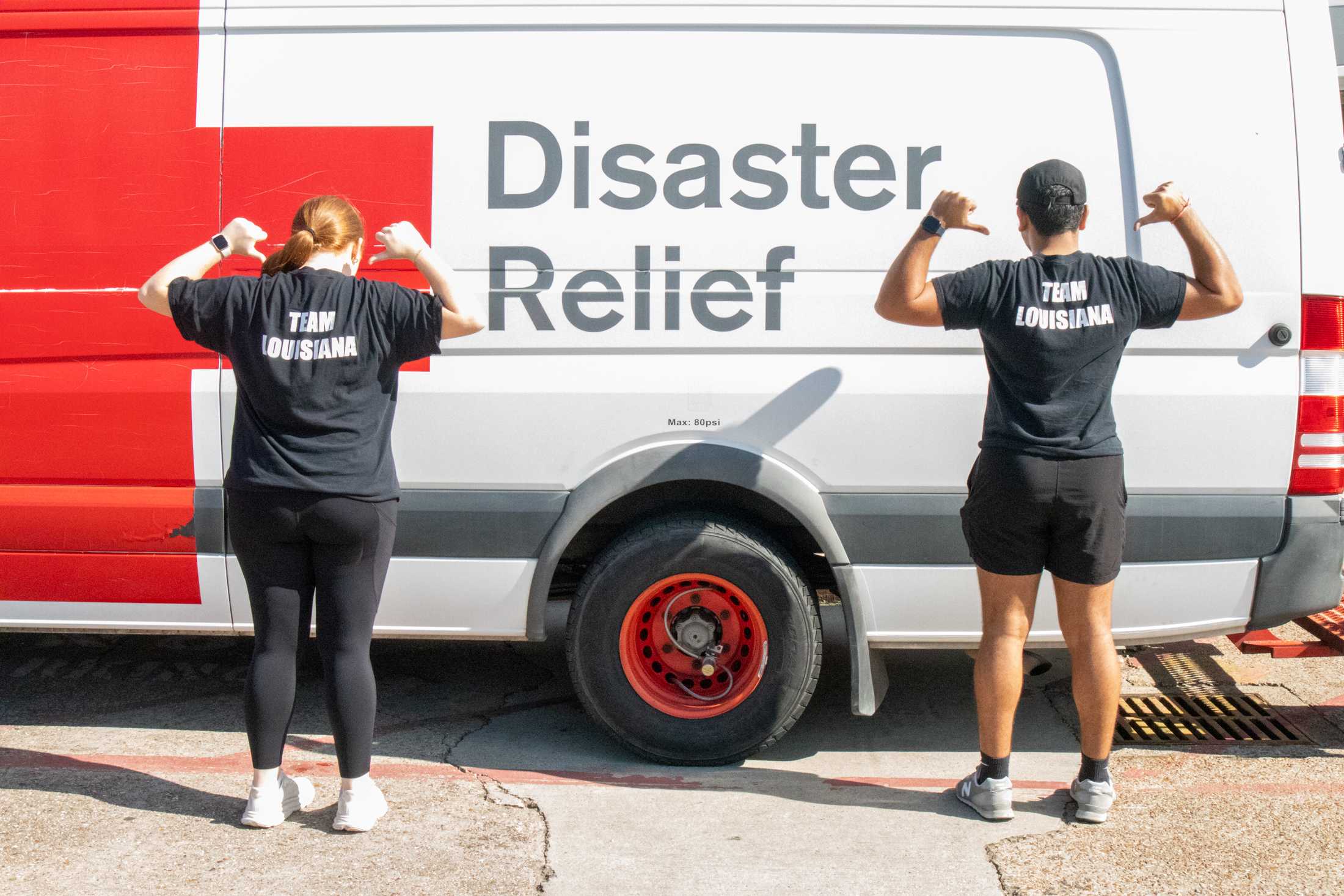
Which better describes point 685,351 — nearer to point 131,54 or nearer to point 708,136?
point 708,136

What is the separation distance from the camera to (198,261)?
3.45m

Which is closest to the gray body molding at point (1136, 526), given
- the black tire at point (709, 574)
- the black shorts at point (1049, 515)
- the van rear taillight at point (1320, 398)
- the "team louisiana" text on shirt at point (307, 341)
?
the van rear taillight at point (1320, 398)

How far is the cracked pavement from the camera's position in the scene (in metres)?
3.36

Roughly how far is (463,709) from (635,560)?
111 cm

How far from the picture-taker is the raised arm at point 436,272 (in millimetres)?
3326

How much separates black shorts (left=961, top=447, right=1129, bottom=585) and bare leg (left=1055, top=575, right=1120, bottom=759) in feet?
0.21

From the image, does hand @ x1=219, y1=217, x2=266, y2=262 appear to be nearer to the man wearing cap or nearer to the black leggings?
Answer: the black leggings

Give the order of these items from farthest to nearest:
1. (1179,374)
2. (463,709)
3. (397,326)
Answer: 1. (463,709)
2. (1179,374)
3. (397,326)

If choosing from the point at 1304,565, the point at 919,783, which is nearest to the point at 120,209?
the point at 919,783

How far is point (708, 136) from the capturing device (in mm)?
3914

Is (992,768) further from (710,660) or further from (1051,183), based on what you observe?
(1051,183)

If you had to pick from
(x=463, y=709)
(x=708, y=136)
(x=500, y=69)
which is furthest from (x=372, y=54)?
(x=463, y=709)

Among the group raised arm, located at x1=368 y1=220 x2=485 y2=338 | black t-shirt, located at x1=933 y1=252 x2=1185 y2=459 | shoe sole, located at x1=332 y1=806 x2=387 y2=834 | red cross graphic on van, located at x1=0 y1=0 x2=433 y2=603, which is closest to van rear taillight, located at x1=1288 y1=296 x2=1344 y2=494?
black t-shirt, located at x1=933 y1=252 x2=1185 y2=459

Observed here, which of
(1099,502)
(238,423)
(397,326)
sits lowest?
(1099,502)
